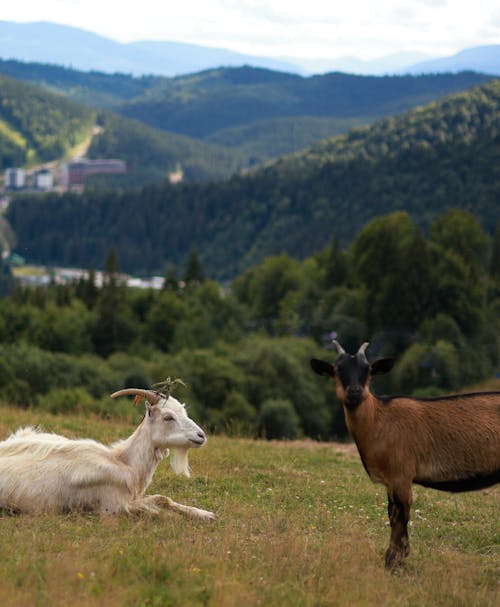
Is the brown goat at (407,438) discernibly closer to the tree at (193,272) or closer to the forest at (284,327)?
the forest at (284,327)

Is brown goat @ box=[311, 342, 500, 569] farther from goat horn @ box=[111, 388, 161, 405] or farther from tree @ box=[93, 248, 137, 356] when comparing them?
tree @ box=[93, 248, 137, 356]

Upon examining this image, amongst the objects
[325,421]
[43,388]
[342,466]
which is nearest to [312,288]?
[325,421]

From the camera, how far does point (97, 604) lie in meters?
9.05

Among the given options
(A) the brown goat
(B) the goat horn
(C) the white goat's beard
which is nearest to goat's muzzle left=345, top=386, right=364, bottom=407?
(A) the brown goat

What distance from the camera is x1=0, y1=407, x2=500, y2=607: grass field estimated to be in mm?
9633

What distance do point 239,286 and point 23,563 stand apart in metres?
133

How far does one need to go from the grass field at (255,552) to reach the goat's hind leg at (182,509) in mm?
143

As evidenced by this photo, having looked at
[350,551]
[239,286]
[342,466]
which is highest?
[350,551]

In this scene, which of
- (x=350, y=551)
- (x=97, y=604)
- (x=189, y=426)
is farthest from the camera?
(x=189, y=426)

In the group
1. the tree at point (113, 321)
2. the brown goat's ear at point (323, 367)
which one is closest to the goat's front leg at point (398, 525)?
the brown goat's ear at point (323, 367)

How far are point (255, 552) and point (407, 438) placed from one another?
2.16 metres

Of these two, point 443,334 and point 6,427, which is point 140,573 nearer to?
point 6,427

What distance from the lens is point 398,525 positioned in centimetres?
1123

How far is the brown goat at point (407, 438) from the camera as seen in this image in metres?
11.2
